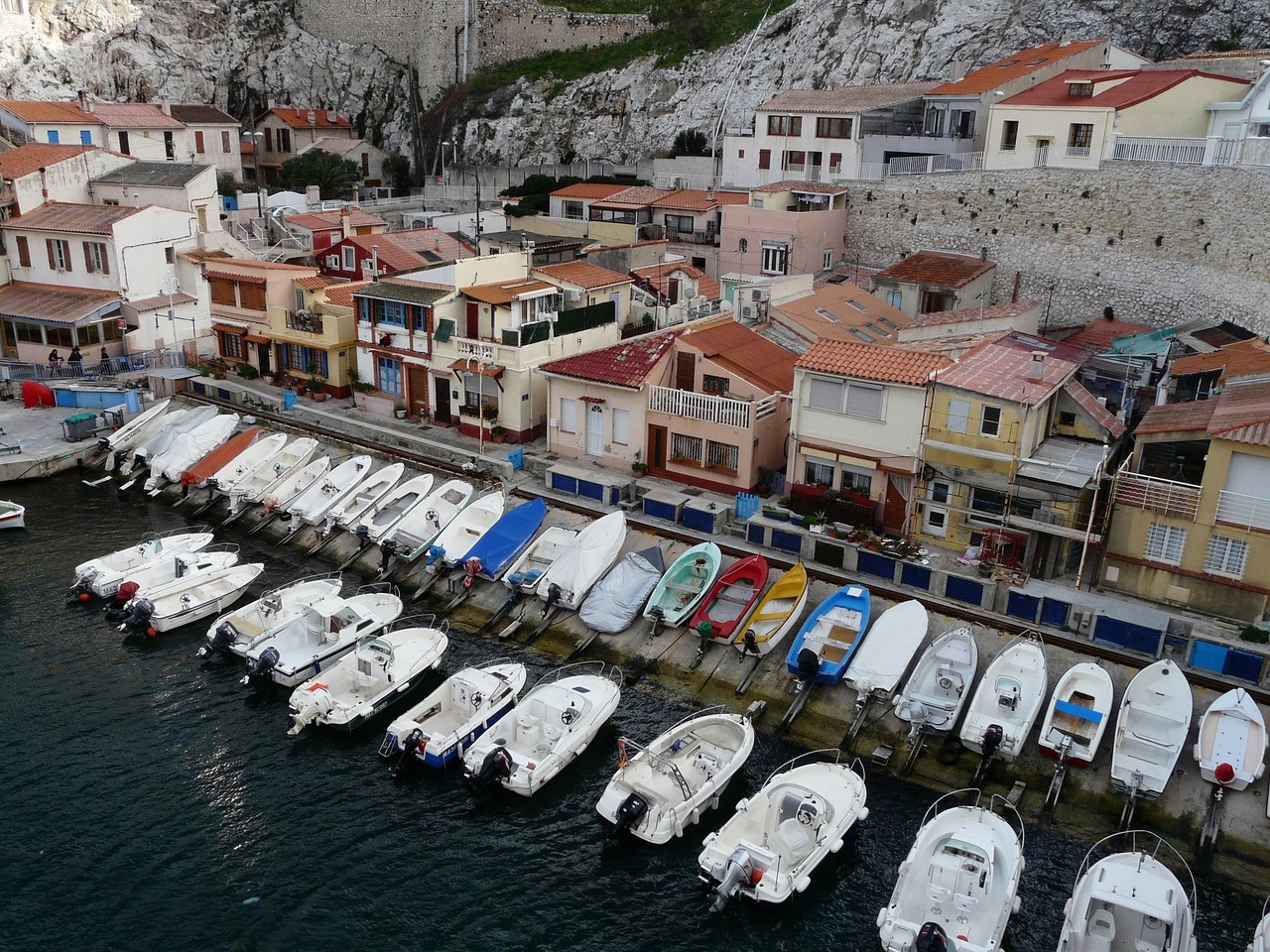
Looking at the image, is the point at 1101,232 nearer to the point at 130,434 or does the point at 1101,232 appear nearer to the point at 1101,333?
the point at 1101,333

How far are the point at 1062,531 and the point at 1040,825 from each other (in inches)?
329

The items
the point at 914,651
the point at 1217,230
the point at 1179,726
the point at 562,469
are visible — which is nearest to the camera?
the point at 1179,726

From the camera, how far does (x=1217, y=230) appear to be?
1634 inches

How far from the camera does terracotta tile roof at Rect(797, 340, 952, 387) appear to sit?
29.5m

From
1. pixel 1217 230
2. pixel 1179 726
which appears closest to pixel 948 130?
pixel 1217 230

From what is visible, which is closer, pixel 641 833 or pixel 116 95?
pixel 641 833

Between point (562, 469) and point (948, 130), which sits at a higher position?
point (948, 130)

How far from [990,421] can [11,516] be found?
3298cm

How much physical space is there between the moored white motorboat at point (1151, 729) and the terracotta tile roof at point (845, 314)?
18.7 metres

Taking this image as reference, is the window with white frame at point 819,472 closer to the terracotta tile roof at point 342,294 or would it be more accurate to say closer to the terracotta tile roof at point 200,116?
the terracotta tile roof at point 342,294

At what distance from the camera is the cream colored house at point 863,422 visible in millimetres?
29688

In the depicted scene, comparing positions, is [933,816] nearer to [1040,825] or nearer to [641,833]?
[1040,825]

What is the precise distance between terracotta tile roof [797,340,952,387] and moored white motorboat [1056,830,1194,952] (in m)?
14.4

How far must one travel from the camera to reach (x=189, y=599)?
30062mm
